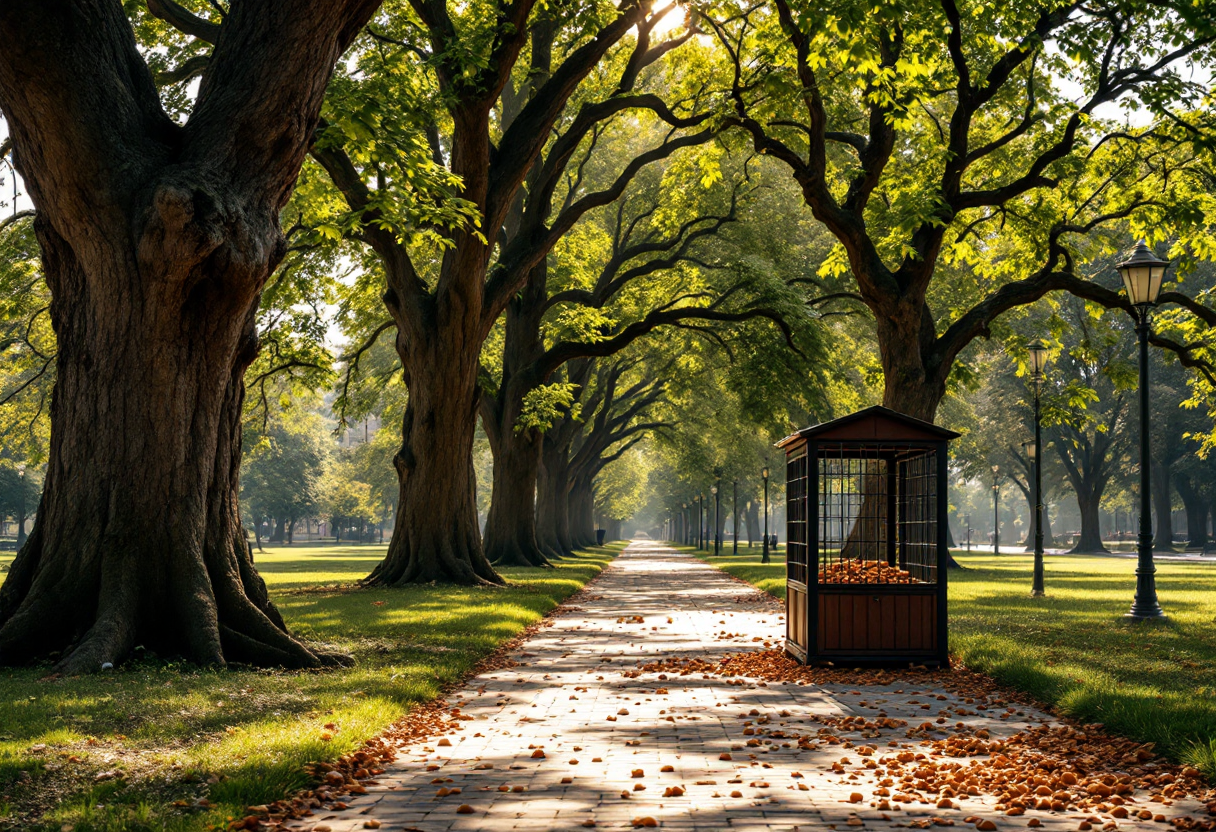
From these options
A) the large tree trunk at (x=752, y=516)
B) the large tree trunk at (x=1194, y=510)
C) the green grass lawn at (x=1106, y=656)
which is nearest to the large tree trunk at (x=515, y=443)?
the green grass lawn at (x=1106, y=656)

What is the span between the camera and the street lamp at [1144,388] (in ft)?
A: 47.4

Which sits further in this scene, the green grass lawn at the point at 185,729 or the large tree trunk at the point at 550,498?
the large tree trunk at the point at 550,498

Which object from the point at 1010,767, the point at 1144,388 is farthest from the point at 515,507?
the point at 1010,767

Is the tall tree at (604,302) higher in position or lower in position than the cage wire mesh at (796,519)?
higher

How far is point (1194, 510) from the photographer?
208 ft

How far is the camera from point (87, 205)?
352 inches

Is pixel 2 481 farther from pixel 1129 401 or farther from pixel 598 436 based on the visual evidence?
pixel 1129 401

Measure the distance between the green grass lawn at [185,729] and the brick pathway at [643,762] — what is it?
19.4 inches

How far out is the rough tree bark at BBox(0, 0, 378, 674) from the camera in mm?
8734

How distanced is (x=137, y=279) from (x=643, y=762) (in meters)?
5.88

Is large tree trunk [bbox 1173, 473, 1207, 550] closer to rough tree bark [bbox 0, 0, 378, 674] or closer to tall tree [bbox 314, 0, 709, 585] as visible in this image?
tall tree [bbox 314, 0, 709, 585]

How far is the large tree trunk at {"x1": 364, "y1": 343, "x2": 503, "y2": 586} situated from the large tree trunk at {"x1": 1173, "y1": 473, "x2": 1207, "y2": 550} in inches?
2133

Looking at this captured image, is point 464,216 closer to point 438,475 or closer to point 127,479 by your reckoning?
point 438,475

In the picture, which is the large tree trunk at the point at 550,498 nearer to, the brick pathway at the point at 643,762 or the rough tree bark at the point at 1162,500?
the brick pathway at the point at 643,762
